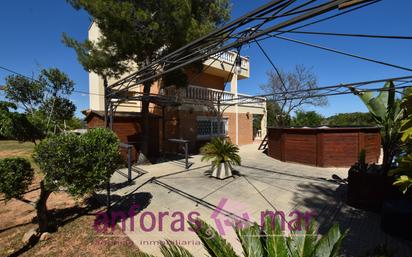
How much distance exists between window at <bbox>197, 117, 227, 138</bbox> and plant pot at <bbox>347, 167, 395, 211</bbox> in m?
9.24

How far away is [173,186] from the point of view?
677 cm

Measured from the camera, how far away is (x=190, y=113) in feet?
43.6

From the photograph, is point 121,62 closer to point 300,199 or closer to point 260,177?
point 260,177

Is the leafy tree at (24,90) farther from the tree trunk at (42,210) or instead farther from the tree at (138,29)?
the tree trunk at (42,210)

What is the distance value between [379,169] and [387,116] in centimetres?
129

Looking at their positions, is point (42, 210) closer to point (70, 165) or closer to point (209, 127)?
point (70, 165)

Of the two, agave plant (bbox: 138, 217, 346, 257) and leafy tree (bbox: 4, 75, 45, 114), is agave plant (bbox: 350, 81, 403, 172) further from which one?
leafy tree (bbox: 4, 75, 45, 114)

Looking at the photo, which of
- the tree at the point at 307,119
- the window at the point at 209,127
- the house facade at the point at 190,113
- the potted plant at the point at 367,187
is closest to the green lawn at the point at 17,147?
the house facade at the point at 190,113

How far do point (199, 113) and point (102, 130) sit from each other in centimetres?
991

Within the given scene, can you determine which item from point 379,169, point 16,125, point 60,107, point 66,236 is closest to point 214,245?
point 66,236

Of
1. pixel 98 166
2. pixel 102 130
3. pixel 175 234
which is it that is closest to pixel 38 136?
pixel 102 130

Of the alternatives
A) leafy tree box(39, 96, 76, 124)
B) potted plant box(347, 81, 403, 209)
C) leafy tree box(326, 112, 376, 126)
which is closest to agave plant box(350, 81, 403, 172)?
potted plant box(347, 81, 403, 209)

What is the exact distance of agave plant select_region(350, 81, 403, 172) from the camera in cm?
488

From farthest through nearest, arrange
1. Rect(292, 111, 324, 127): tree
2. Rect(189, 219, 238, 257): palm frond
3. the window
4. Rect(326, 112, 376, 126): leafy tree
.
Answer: Rect(326, 112, 376, 126): leafy tree, Rect(292, 111, 324, 127): tree, the window, Rect(189, 219, 238, 257): palm frond
